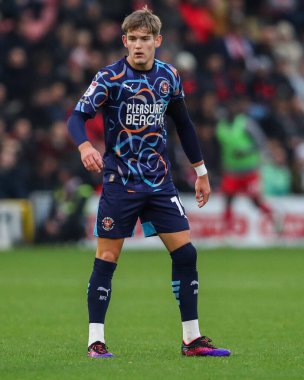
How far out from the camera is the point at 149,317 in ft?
35.2

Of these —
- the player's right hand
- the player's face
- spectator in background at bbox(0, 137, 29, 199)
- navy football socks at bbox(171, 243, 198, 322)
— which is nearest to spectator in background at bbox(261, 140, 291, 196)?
spectator in background at bbox(0, 137, 29, 199)

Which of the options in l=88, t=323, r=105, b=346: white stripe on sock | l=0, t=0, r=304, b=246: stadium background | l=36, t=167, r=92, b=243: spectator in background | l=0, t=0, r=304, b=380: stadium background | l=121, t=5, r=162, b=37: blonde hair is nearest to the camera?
l=121, t=5, r=162, b=37: blonde hair

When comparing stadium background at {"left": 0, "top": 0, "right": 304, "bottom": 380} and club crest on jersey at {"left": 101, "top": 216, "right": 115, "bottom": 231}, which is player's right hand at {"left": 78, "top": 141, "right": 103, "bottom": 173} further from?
stadium background at {"left": 0, "top": 0, "right": 304, "bottom": 380}

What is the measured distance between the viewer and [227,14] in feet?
81.7

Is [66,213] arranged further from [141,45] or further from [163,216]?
[141,45]

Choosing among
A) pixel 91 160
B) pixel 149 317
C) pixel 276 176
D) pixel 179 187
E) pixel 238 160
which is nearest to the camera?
pixel 91 160

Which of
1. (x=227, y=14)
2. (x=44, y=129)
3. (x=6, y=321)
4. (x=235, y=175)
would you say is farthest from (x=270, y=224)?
(x=6, y=321)

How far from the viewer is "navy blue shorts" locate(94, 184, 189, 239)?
795 centimetres

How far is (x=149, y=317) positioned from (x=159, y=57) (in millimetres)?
10943

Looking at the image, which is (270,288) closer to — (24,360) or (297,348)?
(297,348)

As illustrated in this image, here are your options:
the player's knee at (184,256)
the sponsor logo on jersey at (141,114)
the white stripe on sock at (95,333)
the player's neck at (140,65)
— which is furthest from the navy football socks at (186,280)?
the player's neck at (140,65)

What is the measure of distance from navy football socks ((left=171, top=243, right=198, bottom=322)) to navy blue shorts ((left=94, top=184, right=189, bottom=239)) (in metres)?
0.18

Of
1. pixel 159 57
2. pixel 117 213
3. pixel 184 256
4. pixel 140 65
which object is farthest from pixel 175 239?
pixel 159 57

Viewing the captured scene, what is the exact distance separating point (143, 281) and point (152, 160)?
6411 mm
